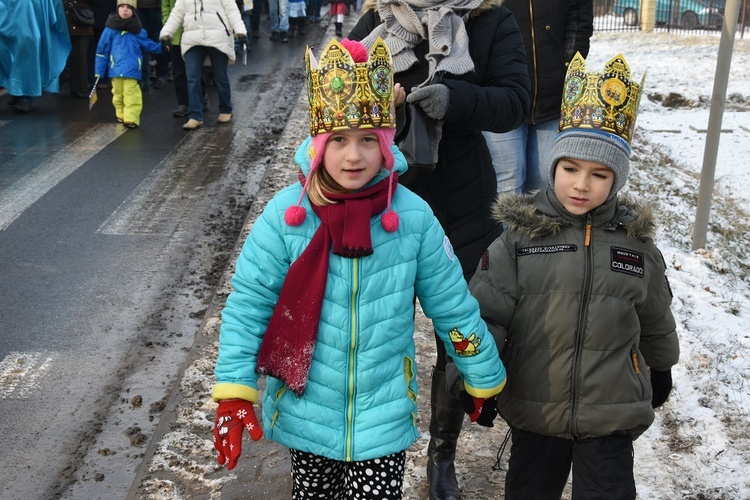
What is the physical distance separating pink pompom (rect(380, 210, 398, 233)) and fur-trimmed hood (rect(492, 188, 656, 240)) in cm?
45

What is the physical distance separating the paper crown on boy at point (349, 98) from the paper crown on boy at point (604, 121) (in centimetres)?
61

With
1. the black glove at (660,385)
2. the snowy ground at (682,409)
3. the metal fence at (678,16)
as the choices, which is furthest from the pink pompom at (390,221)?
the metal fence at (678,16)

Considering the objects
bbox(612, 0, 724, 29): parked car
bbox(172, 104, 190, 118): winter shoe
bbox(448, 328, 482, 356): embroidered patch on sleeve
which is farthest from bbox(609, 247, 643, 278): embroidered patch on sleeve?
bbox(612, 0, 724, 29): parked car

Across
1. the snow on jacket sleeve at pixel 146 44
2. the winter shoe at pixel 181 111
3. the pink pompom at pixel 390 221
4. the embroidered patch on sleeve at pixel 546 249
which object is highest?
the pink pompom at pixel 390 221

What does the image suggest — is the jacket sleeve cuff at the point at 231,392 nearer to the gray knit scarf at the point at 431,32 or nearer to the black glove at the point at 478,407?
the black glove at the point at 478,407

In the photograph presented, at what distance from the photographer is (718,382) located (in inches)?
186

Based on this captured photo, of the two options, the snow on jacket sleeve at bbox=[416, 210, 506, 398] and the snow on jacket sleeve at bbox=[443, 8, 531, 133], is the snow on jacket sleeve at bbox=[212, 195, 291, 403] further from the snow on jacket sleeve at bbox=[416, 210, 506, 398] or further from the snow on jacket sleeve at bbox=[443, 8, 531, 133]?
the snow on jacket sleeve at bbox=[443, 8, 531, 133]

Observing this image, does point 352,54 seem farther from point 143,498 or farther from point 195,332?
point 195,332

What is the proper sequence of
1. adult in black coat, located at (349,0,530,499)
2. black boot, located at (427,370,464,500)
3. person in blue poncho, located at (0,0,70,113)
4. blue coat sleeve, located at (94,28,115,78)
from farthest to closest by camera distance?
person in blue poncho, located at (0,0,70,113)
blue coat sleeve, located at (94,28,115,78)
black boot, located at (427,370,464,500)
adult in black coat, located at (349,0,530,499)

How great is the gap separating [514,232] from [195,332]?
3010mm

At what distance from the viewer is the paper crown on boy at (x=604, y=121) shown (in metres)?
3.05

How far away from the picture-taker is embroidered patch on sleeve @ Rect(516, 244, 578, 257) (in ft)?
9.93

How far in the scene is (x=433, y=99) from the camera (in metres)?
3.29

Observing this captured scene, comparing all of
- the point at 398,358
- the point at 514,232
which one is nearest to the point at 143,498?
the point at 398,358
